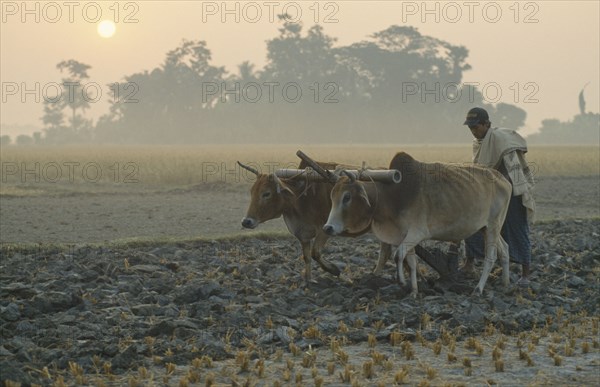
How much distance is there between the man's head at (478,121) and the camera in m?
8.96

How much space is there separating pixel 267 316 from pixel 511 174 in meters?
3.02

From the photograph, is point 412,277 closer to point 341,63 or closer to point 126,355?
point 126,355

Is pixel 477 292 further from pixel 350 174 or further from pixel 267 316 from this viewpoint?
pixel 267 316

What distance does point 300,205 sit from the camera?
8.86m

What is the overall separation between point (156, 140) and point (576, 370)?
277 feet

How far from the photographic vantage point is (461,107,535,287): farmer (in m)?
9.02

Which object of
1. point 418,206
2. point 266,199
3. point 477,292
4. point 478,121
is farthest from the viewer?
point 478,121

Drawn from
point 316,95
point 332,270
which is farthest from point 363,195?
point 316,95

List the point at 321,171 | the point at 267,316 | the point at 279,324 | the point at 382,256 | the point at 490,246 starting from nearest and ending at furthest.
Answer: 1. the point at 279,324
2. the point at 267,316
3. the point at 321,171
4. the point at 490,246
5. the point at 382,256

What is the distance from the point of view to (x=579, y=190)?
22.0 m

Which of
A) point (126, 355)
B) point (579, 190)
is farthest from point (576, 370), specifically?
point (579, 190)

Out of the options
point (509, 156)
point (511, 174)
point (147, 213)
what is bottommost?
point (147, 213)

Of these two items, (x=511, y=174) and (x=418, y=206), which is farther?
(x=511, y=174)

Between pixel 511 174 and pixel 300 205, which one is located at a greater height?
pixel 511 174
